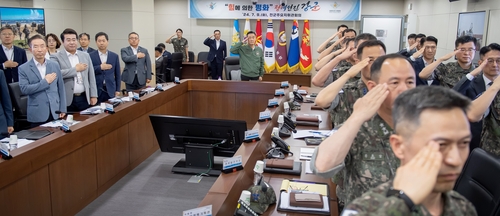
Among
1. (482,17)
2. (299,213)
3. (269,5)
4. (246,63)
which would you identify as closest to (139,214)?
(299,213)

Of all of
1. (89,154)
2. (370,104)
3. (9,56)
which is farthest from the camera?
A: (9,56)

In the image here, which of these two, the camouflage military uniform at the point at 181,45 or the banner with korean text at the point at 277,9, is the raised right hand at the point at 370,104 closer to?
the banner with korean text at the point at 277,9

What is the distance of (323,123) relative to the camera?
4.00 metres

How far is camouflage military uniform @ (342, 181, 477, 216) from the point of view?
0.83 meters

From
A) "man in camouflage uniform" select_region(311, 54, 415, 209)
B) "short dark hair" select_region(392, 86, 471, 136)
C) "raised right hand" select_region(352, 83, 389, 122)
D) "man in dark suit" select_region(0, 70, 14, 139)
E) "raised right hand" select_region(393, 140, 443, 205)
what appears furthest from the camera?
"man in dark suit" select_region(0, 70, 14, 139)

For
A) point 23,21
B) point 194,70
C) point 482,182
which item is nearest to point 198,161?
point 482,182

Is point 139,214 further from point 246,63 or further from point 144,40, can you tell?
point 144,40

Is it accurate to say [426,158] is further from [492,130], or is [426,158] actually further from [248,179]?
[492,130]

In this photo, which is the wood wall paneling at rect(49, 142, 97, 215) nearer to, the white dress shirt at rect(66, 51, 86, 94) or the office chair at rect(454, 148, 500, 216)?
the white dress shirt at rect(66, 51, 86, 94)

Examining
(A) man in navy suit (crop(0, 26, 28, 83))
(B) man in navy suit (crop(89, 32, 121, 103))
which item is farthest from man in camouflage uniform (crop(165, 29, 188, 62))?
(A) man in navy suit (crop(0, 26, 28, 83))

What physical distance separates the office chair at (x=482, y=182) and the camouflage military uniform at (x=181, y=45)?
871 cm

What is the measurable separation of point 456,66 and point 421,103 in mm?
3362

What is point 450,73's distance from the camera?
3.94 m

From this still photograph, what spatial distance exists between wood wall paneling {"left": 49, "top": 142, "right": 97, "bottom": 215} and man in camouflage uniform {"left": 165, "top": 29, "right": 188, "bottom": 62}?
686 centimetres
